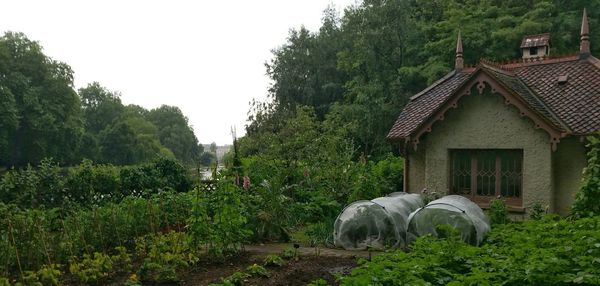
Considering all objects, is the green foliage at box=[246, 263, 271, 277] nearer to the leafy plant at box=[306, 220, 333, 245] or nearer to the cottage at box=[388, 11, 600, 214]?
the leafy plant at box=[306, 220, 333, 245]

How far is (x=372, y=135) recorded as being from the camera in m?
29.9

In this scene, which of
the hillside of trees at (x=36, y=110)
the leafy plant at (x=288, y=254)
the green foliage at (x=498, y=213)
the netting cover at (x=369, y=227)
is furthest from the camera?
the hillside of trees at (x=36, y=110)

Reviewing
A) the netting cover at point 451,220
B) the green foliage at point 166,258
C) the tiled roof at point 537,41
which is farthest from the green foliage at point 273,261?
the tiled roof at point 537,41

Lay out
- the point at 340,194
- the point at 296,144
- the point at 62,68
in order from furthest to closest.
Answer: the point at 62,68 < the point at 296,144 < the point at 340,194

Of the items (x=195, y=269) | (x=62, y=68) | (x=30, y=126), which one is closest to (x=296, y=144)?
(x=195, y=269)

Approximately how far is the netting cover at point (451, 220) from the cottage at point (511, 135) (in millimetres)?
3073

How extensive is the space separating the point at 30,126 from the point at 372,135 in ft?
103

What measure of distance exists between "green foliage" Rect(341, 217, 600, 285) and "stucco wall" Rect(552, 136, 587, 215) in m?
5.38

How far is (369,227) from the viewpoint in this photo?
10.7 m

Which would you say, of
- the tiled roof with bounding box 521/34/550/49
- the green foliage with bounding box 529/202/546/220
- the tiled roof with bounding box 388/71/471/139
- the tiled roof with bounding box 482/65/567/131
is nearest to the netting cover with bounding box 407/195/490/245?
the green foliage with bounding box 529/202/546/220

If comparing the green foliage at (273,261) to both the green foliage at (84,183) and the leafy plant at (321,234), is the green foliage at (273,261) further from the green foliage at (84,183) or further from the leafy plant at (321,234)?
the green foliage at (84,183)

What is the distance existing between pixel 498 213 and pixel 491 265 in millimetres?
6431

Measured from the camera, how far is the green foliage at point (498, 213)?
1215cm

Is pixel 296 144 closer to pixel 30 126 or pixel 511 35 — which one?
pixel 511 35
